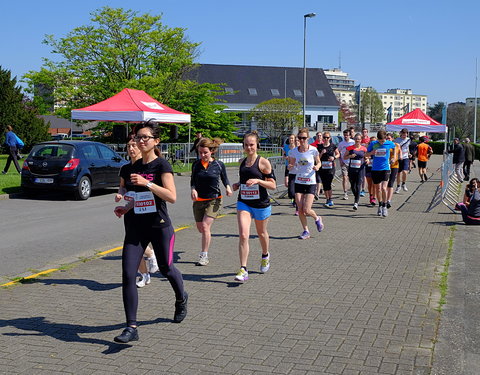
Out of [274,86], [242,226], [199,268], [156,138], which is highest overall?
[274,86]

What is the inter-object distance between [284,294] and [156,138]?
231 cm

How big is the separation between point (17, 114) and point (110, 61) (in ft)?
38.0

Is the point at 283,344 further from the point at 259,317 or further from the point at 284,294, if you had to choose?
the point at 284,294

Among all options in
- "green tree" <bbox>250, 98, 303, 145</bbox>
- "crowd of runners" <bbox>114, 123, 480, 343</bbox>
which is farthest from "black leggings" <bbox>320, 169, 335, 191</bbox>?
"green tree" <bbox>250, 98, 303, 145</bbox>

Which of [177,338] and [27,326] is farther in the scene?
[27,326]

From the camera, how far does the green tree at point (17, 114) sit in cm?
4094

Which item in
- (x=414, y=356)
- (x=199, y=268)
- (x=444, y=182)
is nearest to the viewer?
(x=414, y=356)

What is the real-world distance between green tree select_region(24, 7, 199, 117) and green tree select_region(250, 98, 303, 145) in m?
25.8

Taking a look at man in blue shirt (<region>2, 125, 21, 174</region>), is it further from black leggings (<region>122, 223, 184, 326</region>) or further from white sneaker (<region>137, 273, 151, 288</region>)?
black leggings (<region>122, 223, 184, 326</region>)

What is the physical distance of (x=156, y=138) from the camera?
17.3ft

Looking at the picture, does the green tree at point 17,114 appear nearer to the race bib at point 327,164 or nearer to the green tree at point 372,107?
the race bib at point 327,164

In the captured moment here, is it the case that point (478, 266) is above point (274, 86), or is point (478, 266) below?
below

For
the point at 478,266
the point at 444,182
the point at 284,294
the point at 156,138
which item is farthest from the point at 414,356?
the point at 444,182

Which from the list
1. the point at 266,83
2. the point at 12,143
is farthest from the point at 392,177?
the point at 266,83
